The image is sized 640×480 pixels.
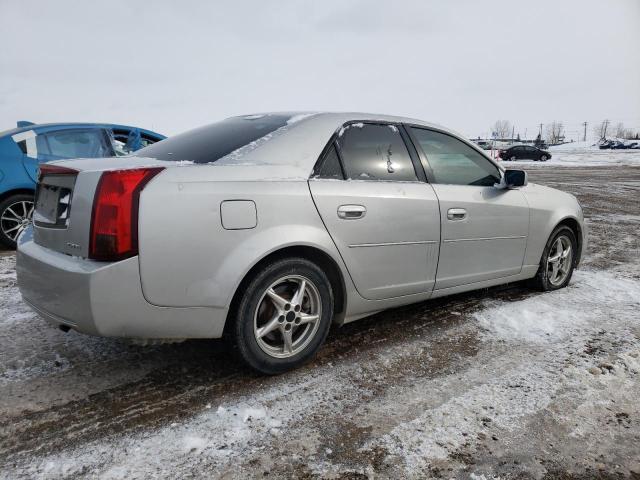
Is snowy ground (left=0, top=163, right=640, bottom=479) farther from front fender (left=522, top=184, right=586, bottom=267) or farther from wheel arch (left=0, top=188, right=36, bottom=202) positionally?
wheel arch (left=0, top=188, right=36, bottom=202)

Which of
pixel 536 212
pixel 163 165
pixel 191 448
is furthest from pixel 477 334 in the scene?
pixel 163 165

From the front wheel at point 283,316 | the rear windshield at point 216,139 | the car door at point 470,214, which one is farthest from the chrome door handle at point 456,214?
the rear windshield at point 216,139

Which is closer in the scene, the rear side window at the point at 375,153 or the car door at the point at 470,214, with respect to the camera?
the rear side window at the point at 375,153

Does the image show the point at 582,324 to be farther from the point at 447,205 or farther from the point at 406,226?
the point at 406,226

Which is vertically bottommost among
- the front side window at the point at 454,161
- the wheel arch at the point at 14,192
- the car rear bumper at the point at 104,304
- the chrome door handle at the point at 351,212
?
the car rear bumper at the point at 104,304

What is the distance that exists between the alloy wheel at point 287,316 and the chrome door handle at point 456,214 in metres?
1.19

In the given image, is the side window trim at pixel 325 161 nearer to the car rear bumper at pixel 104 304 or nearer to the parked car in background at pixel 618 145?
the car rear bumper at pixel 104 304

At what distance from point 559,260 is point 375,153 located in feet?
8.08

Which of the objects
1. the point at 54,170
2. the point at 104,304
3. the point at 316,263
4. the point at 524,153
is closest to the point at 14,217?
the point at 54,170

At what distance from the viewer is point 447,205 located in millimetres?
3359

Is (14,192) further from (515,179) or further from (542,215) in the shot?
(542,215)

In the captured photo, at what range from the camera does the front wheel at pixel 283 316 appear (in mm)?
2539

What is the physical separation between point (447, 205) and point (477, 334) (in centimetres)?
93

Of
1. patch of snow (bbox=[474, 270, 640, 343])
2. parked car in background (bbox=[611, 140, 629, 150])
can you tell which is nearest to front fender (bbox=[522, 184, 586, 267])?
patch of snow (bbox=[474, 270, 640, 343])
